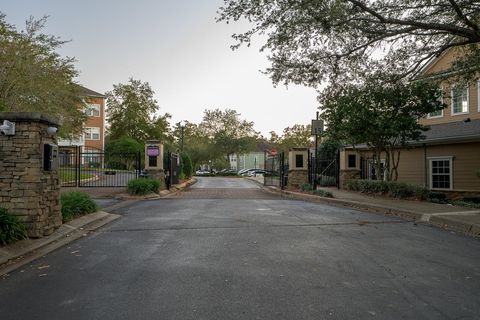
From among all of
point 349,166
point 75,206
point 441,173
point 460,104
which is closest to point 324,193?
point 349,166

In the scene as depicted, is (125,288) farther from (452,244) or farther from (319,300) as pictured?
(452,244)

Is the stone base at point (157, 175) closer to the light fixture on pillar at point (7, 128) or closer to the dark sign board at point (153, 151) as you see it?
the dark sign board at point (153, 151)

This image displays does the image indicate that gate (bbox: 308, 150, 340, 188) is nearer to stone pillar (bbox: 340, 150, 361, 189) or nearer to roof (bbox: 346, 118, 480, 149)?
stone pillar (bbox: 340, 150, 361, 189)

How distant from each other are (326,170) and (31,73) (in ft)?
56.2

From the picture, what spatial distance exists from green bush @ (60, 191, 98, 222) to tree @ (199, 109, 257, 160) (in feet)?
183

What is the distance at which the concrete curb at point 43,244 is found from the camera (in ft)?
18.8

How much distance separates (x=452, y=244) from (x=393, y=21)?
7012 millimetres

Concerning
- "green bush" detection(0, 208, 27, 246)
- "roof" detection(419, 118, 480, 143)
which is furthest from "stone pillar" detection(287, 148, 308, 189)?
"green bush" detection(0, 208, 27, 246)

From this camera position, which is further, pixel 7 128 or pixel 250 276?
pixel 7 128

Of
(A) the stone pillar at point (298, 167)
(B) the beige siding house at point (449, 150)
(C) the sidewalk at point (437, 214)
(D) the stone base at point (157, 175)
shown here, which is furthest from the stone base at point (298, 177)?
(D) the stone base at point (157, 175)

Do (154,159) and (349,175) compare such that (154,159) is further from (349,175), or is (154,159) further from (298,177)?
(349,175)

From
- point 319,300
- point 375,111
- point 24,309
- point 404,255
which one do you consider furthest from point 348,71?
point 24,309

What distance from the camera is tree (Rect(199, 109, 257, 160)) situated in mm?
66500

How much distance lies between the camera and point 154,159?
19.4 metres
